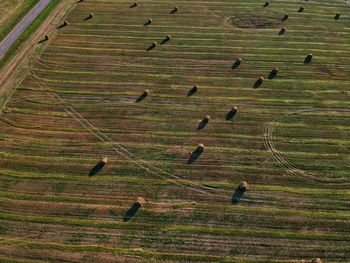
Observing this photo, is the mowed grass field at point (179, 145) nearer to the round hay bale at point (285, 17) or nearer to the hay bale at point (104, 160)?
the hay bale at point (104, 160)

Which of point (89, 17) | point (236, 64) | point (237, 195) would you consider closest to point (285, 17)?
point (236, 64)

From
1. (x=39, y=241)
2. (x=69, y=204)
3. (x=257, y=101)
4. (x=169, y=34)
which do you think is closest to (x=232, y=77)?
(x=257, y=101)

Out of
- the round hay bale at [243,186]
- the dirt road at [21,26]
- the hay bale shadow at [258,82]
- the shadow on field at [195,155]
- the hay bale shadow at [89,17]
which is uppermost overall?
the dirt road at [21,26]

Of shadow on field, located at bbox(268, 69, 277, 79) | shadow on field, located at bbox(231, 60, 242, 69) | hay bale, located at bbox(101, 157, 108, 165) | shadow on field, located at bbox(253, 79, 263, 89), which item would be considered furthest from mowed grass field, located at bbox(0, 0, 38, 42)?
shadow on field, located at bbox(268, 69, 277, 79)

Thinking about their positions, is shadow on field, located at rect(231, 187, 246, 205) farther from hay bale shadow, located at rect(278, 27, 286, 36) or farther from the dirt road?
the dirt road

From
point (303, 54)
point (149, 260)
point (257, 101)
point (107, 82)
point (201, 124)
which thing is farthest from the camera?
point (303, 54)

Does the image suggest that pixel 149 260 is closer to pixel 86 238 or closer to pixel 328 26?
pixel 86 238

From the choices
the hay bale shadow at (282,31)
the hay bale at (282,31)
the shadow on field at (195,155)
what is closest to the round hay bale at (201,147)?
the shadow on field at (195,155)
